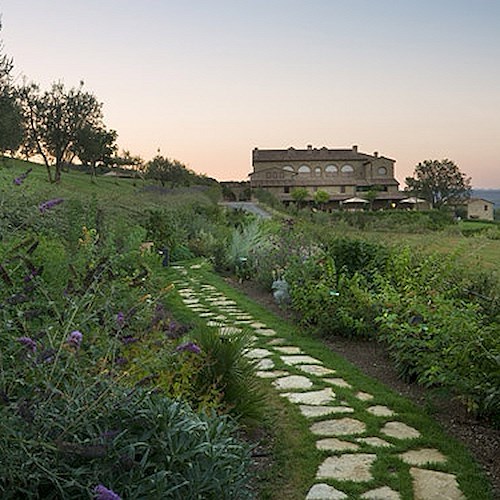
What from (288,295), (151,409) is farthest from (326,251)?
(151,409)

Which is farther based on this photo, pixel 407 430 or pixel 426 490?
pixel 407 430

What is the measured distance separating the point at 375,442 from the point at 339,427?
304mm

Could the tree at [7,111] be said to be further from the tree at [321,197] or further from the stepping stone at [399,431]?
the tree at [321,197]

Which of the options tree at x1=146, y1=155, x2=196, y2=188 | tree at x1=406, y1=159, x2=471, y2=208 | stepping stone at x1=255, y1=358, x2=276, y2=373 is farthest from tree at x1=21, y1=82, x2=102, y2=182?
tree at x1=406, y1=159, x2=471, y2=208

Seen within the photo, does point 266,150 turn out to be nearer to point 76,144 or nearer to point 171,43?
point 76,144

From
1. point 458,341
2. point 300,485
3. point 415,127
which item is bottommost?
point 300,485

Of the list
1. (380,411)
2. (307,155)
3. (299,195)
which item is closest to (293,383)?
(380,411)

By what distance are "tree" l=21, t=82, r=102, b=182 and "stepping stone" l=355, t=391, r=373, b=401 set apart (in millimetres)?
26891

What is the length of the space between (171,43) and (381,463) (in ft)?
41.7

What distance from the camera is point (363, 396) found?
14.1ft

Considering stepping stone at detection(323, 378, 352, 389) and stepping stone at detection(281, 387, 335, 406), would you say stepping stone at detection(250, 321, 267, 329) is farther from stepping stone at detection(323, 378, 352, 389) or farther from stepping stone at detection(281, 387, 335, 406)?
→ stepping stone at detection(281, 387, 335, 406)

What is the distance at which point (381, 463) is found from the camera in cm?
320

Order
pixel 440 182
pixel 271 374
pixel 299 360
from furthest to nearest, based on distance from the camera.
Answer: pixel 440 182 < pixel 299 360 < pixel 271 374

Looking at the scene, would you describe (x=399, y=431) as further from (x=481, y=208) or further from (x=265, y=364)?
(x=481, y=208)
